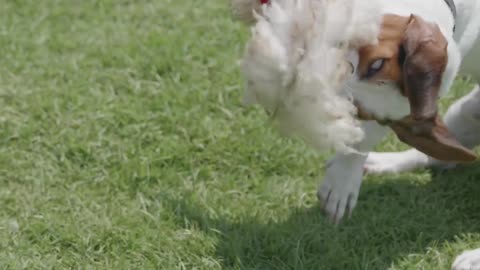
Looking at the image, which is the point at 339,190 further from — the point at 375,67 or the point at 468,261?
the point at 375,67

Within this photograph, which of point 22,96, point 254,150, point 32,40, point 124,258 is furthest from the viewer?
point 32,40

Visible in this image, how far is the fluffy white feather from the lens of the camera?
262 centimetres

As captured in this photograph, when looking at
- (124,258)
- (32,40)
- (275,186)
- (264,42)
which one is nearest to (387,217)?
(275,186)

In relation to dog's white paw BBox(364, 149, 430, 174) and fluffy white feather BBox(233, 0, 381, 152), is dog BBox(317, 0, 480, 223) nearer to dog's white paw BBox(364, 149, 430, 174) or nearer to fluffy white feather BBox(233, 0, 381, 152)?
fluffy white feather BBox(233, 0, 381, 152)

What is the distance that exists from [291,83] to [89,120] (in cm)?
153

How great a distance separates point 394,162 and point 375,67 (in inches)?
42.1

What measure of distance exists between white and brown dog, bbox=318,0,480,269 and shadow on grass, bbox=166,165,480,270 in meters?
0.11

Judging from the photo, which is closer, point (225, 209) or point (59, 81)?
point (225, 209)

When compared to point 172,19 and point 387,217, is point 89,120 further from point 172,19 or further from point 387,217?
point 387,217

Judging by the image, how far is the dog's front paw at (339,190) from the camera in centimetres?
339

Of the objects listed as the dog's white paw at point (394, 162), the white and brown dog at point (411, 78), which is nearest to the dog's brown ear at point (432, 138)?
the white and brown dog at point (411, 78)

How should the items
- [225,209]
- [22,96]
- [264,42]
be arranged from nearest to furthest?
[264,42]
[225,209]
[22,96]

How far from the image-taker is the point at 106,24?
469 centimetres

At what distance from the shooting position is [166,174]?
12.3ft
